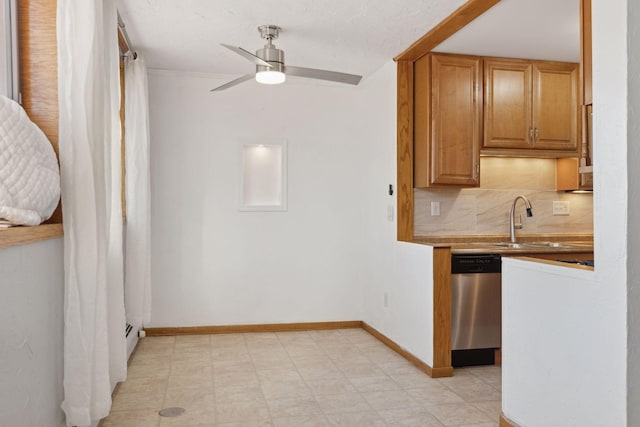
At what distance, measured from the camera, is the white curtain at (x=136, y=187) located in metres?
4.00

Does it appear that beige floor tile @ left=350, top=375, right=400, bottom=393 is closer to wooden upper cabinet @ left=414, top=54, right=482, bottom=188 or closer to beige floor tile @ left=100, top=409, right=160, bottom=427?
beige floor tile @ left=100, top=409, right=160, bottom=427

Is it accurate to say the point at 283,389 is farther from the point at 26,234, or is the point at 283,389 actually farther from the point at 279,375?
the point at 26,234

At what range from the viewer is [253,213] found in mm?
5059

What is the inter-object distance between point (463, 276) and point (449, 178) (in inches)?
29.6

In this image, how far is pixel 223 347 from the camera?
4484 millimetres

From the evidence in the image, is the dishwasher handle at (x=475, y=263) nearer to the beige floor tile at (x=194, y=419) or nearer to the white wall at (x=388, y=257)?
the white wall at (x=388, y=257)

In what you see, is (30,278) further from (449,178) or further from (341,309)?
(341,309)

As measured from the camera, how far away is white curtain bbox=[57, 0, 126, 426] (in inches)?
81.6

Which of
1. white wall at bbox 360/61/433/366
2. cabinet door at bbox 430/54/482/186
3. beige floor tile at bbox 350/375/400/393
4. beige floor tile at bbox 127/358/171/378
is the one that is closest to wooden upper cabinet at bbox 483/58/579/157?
cabinet door at bbox 430/54/482/186

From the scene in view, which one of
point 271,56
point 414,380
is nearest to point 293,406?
point 414,380

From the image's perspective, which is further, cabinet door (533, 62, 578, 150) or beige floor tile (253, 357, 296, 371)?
A: cabinet door (533, 62, 578, 150)

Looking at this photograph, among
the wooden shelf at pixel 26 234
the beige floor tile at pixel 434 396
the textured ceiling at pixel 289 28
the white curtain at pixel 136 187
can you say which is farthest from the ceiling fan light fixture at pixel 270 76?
the beige floor tile at pixel 434 396

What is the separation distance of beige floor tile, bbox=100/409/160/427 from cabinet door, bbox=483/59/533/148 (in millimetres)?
2964

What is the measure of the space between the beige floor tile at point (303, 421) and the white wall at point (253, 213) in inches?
82.1
